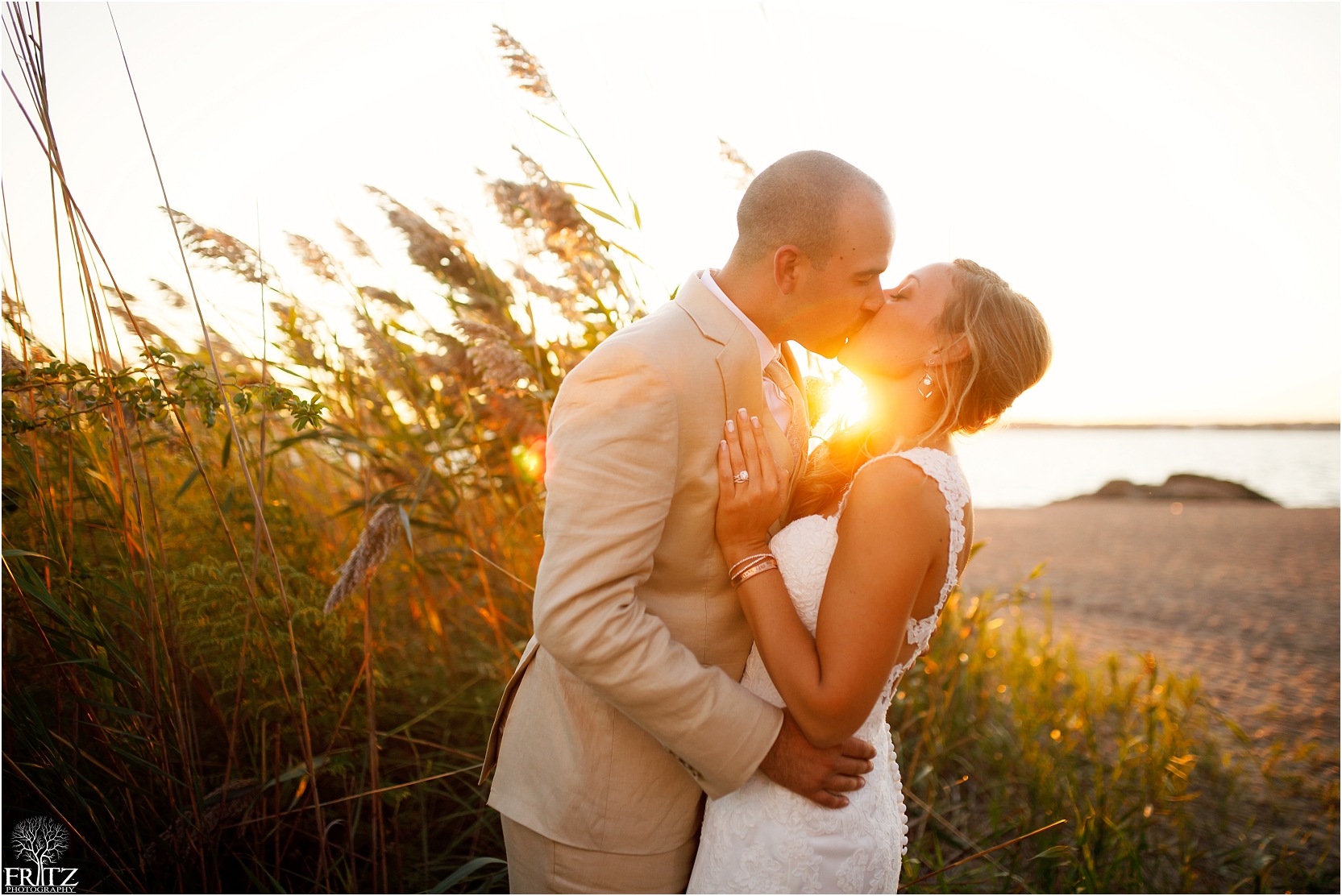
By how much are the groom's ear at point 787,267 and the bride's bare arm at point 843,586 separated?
46 cm

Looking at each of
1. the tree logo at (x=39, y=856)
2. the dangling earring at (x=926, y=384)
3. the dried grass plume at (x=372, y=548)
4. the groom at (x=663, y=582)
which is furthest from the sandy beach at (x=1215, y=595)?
the tree logo at (x=39, y=856)

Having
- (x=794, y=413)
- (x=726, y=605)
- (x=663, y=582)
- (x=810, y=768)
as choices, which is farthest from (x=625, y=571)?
(x=794, y=413)

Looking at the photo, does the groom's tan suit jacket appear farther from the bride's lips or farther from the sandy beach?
the sandy beach

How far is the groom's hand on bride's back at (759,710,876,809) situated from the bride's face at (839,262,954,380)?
41.8 inches

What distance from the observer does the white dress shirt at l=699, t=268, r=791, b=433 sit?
194 centimetres

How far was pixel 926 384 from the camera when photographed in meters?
2.09

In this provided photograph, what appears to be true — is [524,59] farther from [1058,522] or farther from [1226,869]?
[1058,522]

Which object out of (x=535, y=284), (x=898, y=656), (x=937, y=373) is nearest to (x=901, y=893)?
(x=898, y=656)

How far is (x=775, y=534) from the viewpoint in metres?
2.00

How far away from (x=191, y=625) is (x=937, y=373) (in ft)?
8.29

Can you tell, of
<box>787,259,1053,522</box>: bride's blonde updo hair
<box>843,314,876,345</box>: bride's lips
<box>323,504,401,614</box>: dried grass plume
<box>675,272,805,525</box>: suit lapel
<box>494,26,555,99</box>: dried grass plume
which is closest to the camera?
<box>675,272,805,525</box>: suit lapel

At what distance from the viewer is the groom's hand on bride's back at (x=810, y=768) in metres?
1.73

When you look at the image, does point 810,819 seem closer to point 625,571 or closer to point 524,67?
point 625,571

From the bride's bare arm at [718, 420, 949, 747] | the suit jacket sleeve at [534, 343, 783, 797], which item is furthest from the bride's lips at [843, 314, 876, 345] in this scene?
the suit jacket sleeve at [534, 343, 783, 797]
